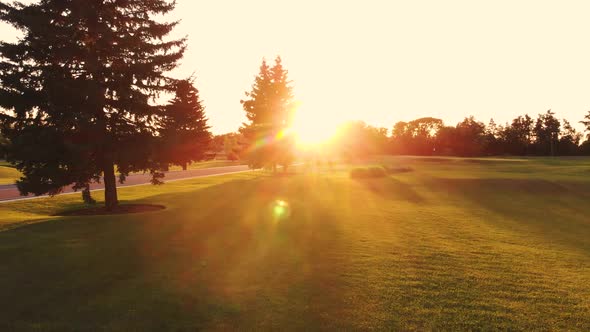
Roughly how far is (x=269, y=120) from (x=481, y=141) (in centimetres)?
5528

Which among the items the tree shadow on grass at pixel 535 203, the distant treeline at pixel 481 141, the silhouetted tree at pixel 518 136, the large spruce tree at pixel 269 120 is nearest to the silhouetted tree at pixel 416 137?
the distant treeline at pixel 481 141

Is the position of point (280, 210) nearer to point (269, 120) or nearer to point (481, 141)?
point (269, 120)

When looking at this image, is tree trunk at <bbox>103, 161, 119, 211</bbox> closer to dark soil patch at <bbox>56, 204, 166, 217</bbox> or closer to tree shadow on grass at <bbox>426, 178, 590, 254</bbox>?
dark soil patch at <bbox>56, 204, 166, 217</bbox>

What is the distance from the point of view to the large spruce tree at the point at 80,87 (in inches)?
483

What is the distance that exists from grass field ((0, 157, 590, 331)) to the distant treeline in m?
62.8

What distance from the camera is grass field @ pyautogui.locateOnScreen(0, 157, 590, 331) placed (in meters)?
4.83

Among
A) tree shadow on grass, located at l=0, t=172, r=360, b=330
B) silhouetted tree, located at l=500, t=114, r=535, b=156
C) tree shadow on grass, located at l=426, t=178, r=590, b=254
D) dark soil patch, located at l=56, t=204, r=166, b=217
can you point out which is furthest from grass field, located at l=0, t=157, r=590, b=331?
silhouetted tree, located at l=500, t=114, r=535, b=156

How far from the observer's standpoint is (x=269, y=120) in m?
39.8

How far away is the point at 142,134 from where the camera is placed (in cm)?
1399

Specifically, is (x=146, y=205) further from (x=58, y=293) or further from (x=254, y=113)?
(x=254, y=113)

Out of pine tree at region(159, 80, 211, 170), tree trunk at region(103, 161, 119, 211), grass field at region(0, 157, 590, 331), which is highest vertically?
pine tree at region(159, 80, 211, 170)

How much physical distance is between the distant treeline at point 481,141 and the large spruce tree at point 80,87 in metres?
61.2

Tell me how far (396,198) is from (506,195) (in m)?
5.78

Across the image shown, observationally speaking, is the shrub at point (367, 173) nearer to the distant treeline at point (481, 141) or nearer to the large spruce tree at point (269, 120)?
the large spruce tree at point (269, 120)
